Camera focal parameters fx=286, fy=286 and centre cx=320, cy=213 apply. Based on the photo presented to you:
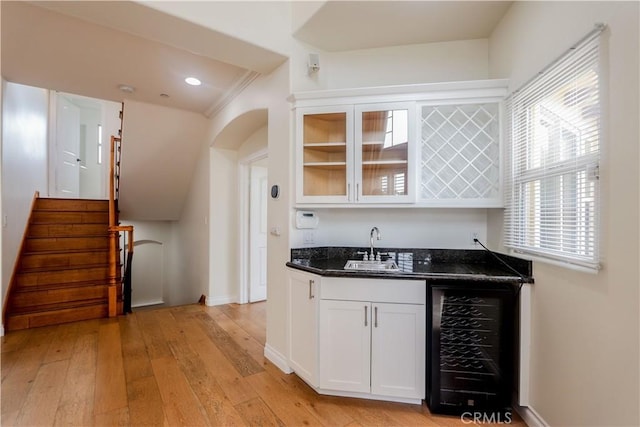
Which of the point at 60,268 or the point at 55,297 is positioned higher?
the point at 60,268

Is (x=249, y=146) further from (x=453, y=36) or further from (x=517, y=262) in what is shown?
(x=517, y=262)

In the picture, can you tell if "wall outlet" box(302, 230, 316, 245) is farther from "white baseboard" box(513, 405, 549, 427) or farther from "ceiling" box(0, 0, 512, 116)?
"white baseboard" box(513, 405, 549, 427)

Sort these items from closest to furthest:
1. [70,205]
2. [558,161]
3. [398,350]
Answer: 1. [558,161]
2. [398,350]
3. [70,205]

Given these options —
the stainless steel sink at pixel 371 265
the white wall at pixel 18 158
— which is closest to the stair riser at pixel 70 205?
the white wall at pixel 18 158

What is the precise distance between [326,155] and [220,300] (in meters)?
2.85

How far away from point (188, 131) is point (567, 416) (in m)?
4.82

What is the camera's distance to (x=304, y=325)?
2.15 m

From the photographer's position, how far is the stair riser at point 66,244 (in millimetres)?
3815

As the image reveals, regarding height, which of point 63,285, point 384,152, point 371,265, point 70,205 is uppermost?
point 384,152

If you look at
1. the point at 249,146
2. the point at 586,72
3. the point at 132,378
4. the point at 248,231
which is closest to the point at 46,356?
the point at 132,378

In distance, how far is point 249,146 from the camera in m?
4.00

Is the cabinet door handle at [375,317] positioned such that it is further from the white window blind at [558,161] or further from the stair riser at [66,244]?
the stair riser at [66,244]

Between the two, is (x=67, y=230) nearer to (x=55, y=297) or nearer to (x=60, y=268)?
(x=60, y=268)

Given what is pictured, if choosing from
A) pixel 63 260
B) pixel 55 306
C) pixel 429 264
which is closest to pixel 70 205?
pixel 63 260
